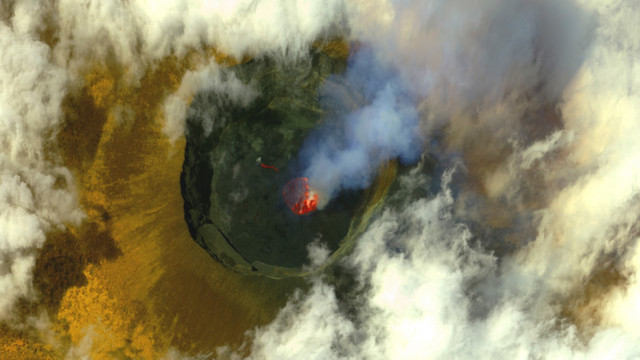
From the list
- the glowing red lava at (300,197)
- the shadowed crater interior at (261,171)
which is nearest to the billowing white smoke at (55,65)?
the shadowed crater interior at (261,171)

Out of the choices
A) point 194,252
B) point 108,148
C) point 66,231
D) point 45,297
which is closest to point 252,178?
point 194,252

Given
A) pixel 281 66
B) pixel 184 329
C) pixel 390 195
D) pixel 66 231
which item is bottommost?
pixel 184 329

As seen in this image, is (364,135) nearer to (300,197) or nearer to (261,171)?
(300,197)

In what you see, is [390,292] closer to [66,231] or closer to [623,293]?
[623,293]

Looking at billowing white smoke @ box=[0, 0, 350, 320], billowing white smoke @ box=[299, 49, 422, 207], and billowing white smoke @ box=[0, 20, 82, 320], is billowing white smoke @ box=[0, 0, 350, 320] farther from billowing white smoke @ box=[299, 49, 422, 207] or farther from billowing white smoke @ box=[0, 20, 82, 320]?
billowing white smoke @ box=[299, 49, 422, 207]

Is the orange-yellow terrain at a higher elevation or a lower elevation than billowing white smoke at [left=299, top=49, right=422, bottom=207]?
lower

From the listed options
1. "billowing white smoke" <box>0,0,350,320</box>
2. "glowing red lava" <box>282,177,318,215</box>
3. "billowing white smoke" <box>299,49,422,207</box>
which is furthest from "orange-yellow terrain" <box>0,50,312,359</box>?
"billowing white smoke" <box>299,49,422,207</box>

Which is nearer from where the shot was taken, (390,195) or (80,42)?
(80,42)

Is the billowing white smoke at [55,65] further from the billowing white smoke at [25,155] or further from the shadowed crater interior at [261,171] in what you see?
the shadowed crater interior at [261,171]
